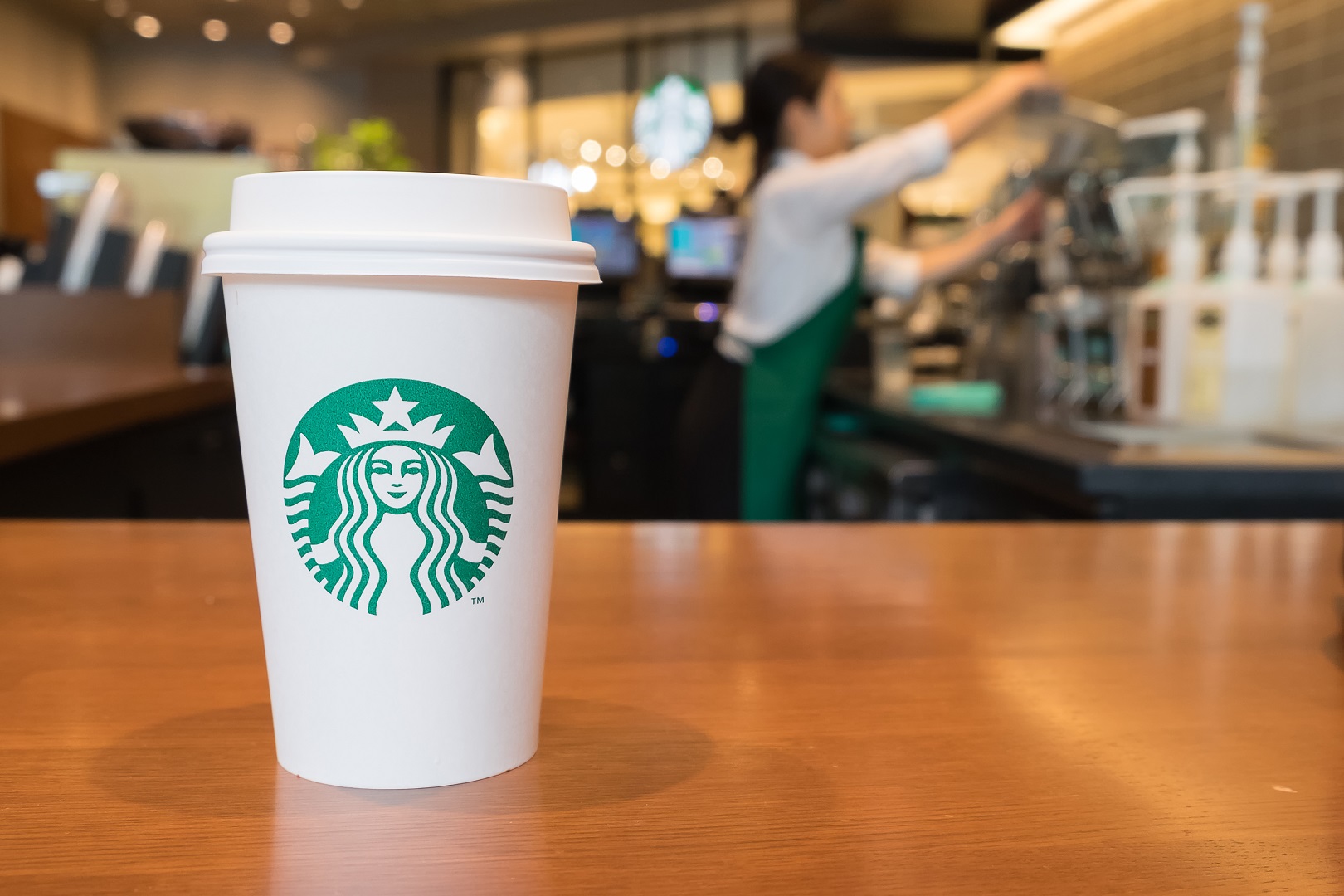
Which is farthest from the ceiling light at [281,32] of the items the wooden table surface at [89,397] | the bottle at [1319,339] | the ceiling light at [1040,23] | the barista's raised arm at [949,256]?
the bottle at [1319,339]

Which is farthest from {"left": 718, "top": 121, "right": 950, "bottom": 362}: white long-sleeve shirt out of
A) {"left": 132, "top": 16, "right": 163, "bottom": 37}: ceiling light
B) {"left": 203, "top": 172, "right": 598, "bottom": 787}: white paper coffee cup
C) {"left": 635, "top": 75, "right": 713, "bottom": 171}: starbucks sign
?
{"left": 132, "top": 16, "right": 163, "bottom": 37}: ceiling light

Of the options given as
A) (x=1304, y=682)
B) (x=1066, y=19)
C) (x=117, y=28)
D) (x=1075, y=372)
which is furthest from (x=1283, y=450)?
(x=117, y=28)

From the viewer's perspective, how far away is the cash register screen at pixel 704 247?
19.5 feet

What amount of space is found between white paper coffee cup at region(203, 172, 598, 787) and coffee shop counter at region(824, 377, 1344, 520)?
1116mm

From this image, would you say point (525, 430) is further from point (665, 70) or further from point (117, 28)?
point (117, 28)

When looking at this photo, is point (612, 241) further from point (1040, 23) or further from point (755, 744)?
point (755, 744)

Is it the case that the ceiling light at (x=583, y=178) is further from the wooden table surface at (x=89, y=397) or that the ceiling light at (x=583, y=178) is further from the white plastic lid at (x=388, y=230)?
the white plastic lid at (x=388, y=230)

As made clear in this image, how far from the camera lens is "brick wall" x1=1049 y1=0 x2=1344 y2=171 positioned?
2.49m

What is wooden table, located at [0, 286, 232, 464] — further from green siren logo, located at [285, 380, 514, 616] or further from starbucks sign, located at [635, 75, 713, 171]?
starbucks sign, located at [635, 75, 713, 171]

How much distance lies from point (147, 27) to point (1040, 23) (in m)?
8.98

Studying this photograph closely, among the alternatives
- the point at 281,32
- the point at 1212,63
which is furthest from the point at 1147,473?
the point at 281,32

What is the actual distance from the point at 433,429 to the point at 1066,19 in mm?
3588

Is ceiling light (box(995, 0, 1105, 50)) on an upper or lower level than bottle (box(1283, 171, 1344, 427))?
upper

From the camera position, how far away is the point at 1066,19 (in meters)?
3.50
